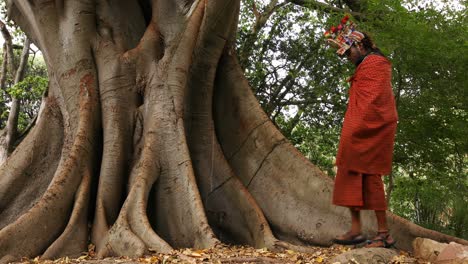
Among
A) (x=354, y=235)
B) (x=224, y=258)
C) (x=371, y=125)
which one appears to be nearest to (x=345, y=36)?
(x=371, y=125)

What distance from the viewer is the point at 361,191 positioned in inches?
183

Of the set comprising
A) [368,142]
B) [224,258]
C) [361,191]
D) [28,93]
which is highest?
[28,93]

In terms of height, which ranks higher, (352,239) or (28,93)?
(28,93)

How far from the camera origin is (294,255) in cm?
478

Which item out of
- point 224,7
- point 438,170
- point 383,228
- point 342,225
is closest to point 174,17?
point 224,7

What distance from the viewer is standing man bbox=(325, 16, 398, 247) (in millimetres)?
4613

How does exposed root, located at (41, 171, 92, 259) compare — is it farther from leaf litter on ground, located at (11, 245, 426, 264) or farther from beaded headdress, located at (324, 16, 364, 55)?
Result: beaded headdress, located at (324, 16, 364, 55)

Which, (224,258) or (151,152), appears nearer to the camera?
(224,258)

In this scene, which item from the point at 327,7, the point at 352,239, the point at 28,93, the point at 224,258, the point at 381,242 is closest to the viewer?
the point at 224,258

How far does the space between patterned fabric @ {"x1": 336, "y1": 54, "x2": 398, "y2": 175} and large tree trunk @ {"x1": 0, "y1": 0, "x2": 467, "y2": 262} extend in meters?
1.01

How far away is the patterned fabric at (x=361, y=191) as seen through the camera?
467cm

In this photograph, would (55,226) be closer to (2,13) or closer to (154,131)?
(154,131)

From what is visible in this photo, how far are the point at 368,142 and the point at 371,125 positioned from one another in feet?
0.47

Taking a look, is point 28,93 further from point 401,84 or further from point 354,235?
point 354,235
